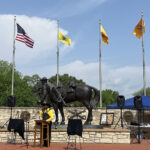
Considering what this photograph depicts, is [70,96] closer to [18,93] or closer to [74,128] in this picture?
[74,128]

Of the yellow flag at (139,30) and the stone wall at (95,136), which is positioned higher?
the yellow flag at (139,30)

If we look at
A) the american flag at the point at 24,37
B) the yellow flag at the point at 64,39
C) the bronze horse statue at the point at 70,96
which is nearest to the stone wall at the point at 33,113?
the american flag at the point at 24,37

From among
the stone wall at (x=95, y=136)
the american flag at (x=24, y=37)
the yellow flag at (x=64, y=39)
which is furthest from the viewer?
the yellow flag at (x=64, y=39)

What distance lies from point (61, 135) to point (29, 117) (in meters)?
8.48

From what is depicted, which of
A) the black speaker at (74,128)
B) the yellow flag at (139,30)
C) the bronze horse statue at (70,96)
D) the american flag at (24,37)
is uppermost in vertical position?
the yellow flag at (139,30)

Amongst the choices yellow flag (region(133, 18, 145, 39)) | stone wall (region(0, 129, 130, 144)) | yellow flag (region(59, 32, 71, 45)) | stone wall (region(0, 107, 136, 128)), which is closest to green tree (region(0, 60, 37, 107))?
yellow flag (region(59, 32, 71, 45))

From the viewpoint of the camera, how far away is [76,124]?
27.9 feet

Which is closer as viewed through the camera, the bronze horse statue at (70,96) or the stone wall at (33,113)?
the bronze horse statue at (70,96)

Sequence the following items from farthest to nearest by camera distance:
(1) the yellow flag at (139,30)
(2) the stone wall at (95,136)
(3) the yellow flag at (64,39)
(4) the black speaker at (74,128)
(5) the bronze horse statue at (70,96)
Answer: (3) the yellow flag at (64,39), (1) the yellow flag at (139,30), (5) the bronze horse statue at (70,96), (2) the stone wall at (95,136), (4) the black speaker at (74,128)

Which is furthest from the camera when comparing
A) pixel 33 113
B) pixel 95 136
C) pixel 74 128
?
pixel 33 113

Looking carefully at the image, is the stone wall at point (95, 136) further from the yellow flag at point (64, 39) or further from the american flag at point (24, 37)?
the yellow flag at point (64, 39)

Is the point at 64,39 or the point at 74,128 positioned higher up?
the point at 64,39

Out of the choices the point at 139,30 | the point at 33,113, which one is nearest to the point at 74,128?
the point at 33,113

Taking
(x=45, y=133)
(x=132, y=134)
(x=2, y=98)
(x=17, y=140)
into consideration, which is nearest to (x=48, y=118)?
(x=45, y=133)
